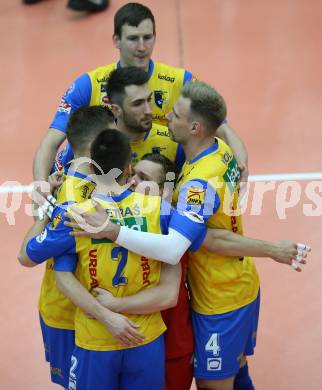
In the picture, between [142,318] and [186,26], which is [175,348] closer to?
[142,318]

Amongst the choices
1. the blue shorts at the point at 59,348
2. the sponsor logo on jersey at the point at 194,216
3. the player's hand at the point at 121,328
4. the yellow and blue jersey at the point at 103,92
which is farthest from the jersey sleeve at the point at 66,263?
the yellow and blue jersey at the point at 103,92

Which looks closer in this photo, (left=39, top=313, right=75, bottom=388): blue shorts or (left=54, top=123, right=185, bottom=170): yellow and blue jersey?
(left=39, top=313, right=75, bottom=388): blue shorts

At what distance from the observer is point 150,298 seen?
3.76 metres

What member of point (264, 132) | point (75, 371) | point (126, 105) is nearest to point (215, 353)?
point (75, 371)

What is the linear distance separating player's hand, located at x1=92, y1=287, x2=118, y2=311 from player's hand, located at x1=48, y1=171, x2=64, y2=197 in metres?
0.69

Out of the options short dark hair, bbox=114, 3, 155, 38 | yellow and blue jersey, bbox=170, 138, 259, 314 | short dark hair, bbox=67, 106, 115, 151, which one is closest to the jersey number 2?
yellow and blue jersey, bbox=170, 138, 259, 314

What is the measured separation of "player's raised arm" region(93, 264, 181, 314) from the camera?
3738 mm

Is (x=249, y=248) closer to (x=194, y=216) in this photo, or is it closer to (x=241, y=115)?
(x=194, y=216)

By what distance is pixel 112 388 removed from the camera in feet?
12.9

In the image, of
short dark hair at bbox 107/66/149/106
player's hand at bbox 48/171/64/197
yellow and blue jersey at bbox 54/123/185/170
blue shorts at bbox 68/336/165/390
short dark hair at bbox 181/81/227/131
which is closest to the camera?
blue shorts at bbox 68/336/165/390

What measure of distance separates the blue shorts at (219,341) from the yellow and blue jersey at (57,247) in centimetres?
72

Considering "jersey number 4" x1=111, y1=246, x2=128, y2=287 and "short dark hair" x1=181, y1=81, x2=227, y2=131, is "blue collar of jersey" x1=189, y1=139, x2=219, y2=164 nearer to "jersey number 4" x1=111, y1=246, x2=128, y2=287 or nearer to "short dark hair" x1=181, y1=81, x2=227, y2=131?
"short dark hair" x1=181, y1=81, x2=227, y2=131

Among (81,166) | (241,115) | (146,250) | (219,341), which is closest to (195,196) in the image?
(146,250)

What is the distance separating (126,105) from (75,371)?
4.94 ft
